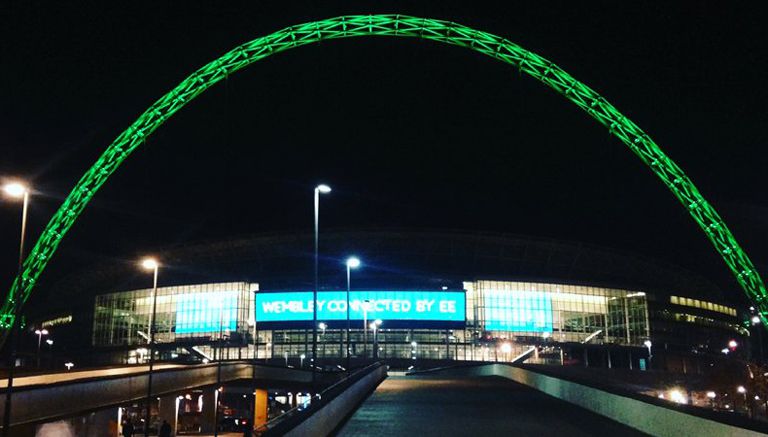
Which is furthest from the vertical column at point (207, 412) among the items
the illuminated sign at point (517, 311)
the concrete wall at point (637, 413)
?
the illuminated sign at point (517, 311)

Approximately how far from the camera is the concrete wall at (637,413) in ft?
41.8

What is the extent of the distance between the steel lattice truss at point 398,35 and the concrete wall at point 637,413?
45.5 ft

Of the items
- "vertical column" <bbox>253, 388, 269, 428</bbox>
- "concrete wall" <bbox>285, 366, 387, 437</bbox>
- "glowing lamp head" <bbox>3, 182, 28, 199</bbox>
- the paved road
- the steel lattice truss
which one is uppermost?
the steel lattice truss

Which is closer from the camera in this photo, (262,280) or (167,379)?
(167,379)

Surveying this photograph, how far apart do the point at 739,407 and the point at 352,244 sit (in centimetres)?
6397

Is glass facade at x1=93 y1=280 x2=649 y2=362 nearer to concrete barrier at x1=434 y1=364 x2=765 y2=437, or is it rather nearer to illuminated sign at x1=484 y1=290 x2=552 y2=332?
illuminated sign at x1=484 y1=290 x2=552 y2=332

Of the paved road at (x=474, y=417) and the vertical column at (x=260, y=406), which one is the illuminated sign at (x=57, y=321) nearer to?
the vertical column at (x=260, y=406)

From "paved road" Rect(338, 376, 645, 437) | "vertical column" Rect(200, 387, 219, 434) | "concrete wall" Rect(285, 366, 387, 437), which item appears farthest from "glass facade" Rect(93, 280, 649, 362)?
"concrete wall" Rect(285, 366, 387, 437)

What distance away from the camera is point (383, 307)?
4237 inches

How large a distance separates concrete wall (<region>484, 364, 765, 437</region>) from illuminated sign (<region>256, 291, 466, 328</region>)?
238 feet

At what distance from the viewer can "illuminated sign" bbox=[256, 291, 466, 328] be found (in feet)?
348

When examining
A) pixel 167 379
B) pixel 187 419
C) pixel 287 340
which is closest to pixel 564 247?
pixel 287 340

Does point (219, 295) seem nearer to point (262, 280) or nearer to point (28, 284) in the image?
point (262, 280)

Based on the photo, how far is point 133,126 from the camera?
3709 cm
